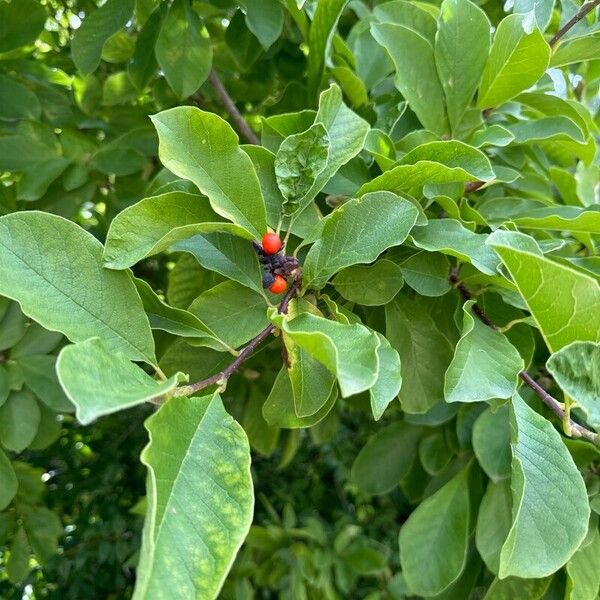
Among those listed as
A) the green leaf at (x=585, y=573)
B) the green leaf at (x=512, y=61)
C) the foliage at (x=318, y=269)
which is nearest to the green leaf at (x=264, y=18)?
the foliage at (x=318, y=269)

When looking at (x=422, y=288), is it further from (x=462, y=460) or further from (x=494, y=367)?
(x=462, y=460)

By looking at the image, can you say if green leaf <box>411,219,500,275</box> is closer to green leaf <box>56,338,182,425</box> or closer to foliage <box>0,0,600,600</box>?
foliage <box>0,0,600,600</box>

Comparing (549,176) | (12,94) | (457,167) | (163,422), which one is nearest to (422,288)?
(457,167)

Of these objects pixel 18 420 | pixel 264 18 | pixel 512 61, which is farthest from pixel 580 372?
pixel 18 420

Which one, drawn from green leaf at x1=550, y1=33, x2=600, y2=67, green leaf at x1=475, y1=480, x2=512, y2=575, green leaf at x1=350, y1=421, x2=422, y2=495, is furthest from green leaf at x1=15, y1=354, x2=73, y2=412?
green leaf at x1=550, y1=33, x2=600, y2=67

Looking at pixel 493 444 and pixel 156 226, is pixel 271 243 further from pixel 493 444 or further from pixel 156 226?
pixel 493 444
